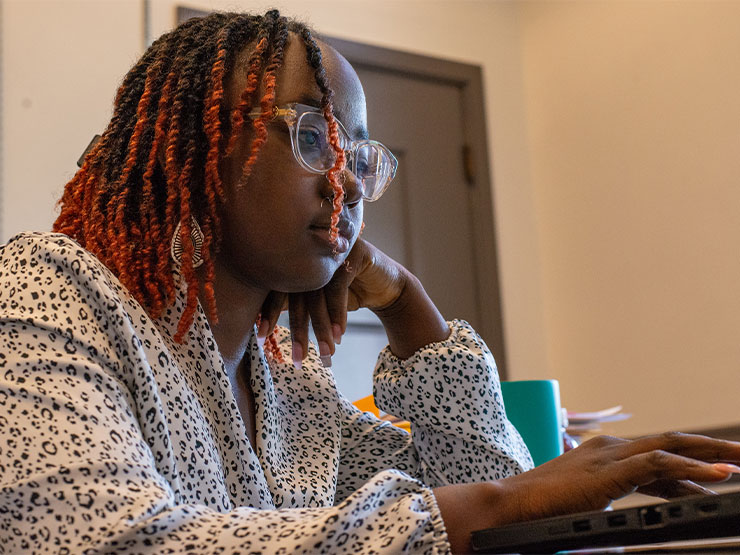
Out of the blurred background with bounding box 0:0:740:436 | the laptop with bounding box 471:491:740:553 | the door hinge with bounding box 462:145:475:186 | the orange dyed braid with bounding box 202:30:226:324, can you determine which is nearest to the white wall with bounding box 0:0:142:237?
the blurred background with bounding box 0:0:740:436

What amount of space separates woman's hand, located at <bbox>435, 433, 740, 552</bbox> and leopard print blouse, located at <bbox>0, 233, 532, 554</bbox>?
0.04 meters

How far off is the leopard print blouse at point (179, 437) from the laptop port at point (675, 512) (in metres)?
0.16

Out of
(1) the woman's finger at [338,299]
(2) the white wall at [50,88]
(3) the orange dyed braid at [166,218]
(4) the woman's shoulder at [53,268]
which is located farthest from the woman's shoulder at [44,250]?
(2) the white wall at [50,88]

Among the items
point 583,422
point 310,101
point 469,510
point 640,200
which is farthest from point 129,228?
point 640,200

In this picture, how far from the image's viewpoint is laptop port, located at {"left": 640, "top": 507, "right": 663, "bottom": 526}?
2.01ft

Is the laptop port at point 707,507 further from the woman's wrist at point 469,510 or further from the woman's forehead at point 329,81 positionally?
the woman's forehead at point 329,81

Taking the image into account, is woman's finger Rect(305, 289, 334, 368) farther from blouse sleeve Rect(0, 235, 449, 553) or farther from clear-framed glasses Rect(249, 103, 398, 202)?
blouse sleeve Rect(0, 235, 449, 553)

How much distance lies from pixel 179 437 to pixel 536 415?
2.13 feet

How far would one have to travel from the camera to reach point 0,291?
0.84 metres

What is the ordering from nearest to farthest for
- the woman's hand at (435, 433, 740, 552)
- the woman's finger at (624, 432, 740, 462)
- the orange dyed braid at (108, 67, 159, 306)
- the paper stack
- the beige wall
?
the woman's hand at (435, 433, 740, 552) → the woman's finger at (624, 432, 740, 462) → the orange dyed braid at (108, 67, 159, 306) → the paper stack → the beige wall

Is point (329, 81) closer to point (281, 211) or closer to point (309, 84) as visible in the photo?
point (309, 84)

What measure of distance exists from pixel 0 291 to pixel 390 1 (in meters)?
2.43

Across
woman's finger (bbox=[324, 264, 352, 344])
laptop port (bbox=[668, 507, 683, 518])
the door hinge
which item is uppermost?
the door hinge

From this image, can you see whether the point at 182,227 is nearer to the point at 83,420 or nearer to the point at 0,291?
the point at 0,291
